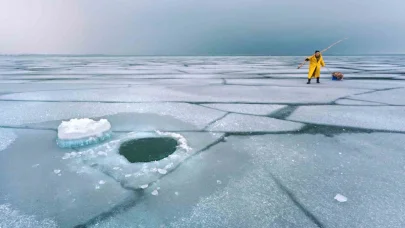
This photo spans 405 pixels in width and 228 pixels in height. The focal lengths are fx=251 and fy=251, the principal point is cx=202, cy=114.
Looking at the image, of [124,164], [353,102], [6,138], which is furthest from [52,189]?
[353,102]

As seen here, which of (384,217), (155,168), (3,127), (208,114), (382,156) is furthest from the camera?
(208,114)

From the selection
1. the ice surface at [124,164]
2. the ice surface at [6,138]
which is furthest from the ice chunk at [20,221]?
the ice surface at [6,138]

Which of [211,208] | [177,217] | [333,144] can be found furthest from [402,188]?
[177,217]

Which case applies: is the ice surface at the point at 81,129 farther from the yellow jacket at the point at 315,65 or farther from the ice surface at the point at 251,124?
the yellow jacket at the point at 315,65

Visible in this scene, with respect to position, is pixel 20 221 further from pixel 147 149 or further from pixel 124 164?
pixel 147 149

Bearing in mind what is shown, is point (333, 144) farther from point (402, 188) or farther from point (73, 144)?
point (73, 144)
